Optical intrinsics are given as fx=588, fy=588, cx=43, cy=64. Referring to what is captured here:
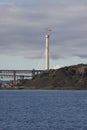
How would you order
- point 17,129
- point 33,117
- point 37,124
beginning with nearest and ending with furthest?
1. point 17,129
2. point 37,124
3. point 33,117

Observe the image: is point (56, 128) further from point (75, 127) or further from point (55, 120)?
point (55, 120)

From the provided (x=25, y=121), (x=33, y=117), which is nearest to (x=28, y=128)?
(x=25, y=121)

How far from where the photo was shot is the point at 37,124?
7588cm

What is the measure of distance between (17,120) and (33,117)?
5659 millimetres

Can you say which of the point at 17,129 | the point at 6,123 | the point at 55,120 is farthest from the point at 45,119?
the point at 17,129

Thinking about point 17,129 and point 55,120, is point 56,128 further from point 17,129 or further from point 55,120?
point 55,120

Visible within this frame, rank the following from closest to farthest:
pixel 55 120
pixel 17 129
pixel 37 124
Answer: pixel 17 129 → pixel 37 124 → pixel 55 120

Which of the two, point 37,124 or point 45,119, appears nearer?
point 37,124

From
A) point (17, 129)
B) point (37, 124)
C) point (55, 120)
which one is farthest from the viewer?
point (55, 120)

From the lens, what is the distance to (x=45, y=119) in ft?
270

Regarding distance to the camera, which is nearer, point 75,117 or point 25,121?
point 25,121

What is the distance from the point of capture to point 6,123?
76.5m

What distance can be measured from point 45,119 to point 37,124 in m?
6.40

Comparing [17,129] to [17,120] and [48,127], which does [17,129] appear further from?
[17,120]
